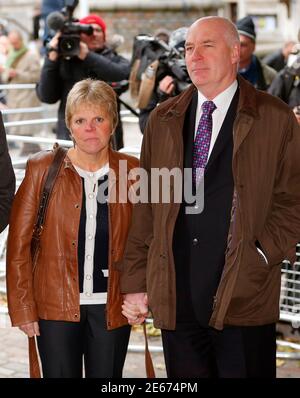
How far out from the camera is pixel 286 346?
5.84m

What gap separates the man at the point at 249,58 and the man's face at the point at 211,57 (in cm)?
334

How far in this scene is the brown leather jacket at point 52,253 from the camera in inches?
136

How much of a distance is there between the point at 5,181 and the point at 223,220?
3.11 ft

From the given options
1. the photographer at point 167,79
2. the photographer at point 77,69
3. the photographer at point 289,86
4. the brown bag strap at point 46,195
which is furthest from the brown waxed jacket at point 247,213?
the photographer at point 77,69

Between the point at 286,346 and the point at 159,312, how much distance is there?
9.12ft

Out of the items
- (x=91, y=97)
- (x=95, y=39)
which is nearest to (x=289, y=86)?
(x=95, y=39)

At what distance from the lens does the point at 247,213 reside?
10.4 ft

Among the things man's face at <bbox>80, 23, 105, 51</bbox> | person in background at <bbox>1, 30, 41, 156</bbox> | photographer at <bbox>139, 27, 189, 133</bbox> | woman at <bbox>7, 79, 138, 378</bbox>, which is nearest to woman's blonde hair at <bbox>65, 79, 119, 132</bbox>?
woman at <bbox>7, 79, 138, 378</bbox>

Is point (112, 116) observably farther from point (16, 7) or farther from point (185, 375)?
point (16, 7)

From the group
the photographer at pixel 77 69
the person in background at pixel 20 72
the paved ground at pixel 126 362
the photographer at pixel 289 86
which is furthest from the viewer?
the person in background at pixel 20 72

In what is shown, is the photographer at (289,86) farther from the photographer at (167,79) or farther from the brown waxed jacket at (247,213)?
the brown waxed jacket at (247,213)

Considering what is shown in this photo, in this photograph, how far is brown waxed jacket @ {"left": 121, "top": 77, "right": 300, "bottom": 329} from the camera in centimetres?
317

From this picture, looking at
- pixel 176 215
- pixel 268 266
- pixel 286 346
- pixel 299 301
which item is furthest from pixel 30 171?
pixel 286 346

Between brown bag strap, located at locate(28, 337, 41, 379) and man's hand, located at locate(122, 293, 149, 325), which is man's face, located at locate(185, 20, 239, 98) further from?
brown bag strap, located at locate(28, 337, 41, 379)
